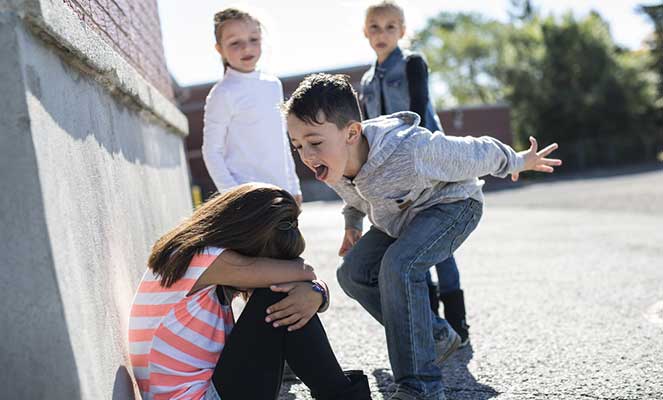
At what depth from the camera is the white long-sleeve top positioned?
419 centimetres

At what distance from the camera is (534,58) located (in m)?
38.0

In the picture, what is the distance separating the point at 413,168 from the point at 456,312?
4.54 ft

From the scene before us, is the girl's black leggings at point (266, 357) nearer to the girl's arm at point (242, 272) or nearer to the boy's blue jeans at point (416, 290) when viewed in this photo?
the girl's arm at point (242, 272)

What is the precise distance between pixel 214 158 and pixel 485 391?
1824mm

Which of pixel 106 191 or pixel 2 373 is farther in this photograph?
pixel 106 191

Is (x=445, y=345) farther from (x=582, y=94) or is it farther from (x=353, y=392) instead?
(x=582, y=94)

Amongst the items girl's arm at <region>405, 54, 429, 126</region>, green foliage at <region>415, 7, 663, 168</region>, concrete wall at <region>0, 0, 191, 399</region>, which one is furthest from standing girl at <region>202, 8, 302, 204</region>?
green foliage at <region>415, 7, 663, 168</region>

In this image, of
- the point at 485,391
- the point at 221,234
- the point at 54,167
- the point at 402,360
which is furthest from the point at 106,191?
the point at 485,391

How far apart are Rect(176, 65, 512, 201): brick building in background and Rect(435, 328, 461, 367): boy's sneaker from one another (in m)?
22.7

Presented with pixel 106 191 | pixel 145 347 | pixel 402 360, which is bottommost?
pixel 402 360

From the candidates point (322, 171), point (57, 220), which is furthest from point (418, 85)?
point (57, 220)

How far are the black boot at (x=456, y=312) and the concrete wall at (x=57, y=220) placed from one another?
6.27 ft

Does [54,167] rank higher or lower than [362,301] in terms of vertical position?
Result: higher

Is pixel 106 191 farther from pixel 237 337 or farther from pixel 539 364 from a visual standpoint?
pixel 539 364
